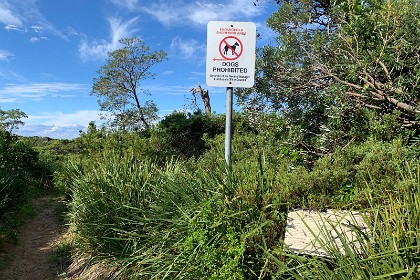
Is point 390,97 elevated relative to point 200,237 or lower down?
elevated

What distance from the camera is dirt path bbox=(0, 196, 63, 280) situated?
18.1 feet

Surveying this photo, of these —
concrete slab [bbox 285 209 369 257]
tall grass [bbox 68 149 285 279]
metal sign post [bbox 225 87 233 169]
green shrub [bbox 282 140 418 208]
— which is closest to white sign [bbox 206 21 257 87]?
metal sign post [bbox 225 87 233 169]

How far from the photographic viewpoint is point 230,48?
12.8 ft

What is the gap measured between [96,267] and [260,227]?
9.46ft

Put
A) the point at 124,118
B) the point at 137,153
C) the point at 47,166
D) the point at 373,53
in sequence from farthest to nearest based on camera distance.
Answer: the point at 124,118 < the point at 47,166 < the point at 137,153 < the point at 373,53

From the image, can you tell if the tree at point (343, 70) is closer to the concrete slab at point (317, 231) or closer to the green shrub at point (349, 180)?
the green shrub at point (349, 180)

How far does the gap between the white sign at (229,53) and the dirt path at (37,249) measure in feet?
12.8

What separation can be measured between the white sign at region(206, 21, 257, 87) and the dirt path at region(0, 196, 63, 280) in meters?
3.90

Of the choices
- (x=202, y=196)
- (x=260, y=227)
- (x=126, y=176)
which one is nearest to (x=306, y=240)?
(x=260, y=227)

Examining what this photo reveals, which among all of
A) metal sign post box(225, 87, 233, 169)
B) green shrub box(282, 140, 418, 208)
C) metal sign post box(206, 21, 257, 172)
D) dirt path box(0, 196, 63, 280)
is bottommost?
dirt path box(0, 196, 63, 280)

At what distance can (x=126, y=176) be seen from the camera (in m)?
5.19

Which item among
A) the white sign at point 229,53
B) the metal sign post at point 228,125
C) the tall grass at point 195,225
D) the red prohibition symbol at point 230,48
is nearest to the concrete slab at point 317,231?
the tall grass at point 195,225

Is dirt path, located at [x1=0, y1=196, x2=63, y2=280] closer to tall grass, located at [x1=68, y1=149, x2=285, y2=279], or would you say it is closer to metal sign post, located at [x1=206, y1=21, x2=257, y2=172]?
tall grass, located at [x1=68, y1=149, x2=285, y2=279]

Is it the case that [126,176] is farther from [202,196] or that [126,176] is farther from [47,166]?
[47,166]
